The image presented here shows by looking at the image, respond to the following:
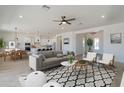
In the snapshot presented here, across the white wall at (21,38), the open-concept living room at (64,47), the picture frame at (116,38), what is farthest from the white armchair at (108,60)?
the white wall at (21,38)

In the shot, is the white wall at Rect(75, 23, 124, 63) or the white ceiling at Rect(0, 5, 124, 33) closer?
the white ceiling at Rect(0, 5, 124, 33)

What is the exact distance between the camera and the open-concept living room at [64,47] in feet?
11.4

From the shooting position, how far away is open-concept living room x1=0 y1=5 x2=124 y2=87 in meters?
3.48

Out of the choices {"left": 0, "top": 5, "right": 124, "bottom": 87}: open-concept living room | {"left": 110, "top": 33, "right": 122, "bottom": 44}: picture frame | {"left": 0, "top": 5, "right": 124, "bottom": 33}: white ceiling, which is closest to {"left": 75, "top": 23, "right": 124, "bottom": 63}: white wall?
{"left": 0, "top": 5, "right": 124, "bottom": 87}: open-concept living room

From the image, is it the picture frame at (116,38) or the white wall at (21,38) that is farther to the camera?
the white wall at (21,38)

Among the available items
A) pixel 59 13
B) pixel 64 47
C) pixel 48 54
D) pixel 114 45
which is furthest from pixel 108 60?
pixel 64 47

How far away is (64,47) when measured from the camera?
11.7 m

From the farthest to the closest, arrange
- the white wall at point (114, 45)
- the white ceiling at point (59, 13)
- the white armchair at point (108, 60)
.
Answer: the white wall at point (114, 45) → the white armchair at point (108, 60) → the white ceiling at point (59, 13)

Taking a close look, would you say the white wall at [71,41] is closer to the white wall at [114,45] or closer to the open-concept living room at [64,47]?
the open-concept living room at [64,47]

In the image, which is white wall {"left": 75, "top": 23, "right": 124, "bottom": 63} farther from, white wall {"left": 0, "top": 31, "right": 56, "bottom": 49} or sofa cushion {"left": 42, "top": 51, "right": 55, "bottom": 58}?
white wall {"left": 0, "top": 31, "right": 56, "bottom": 49}

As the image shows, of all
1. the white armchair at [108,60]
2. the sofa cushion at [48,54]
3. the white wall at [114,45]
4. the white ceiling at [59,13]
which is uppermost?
the white ceiling at [59,13]

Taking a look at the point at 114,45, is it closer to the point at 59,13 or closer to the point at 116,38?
the point at 116,38

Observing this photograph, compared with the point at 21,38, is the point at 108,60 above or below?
below
